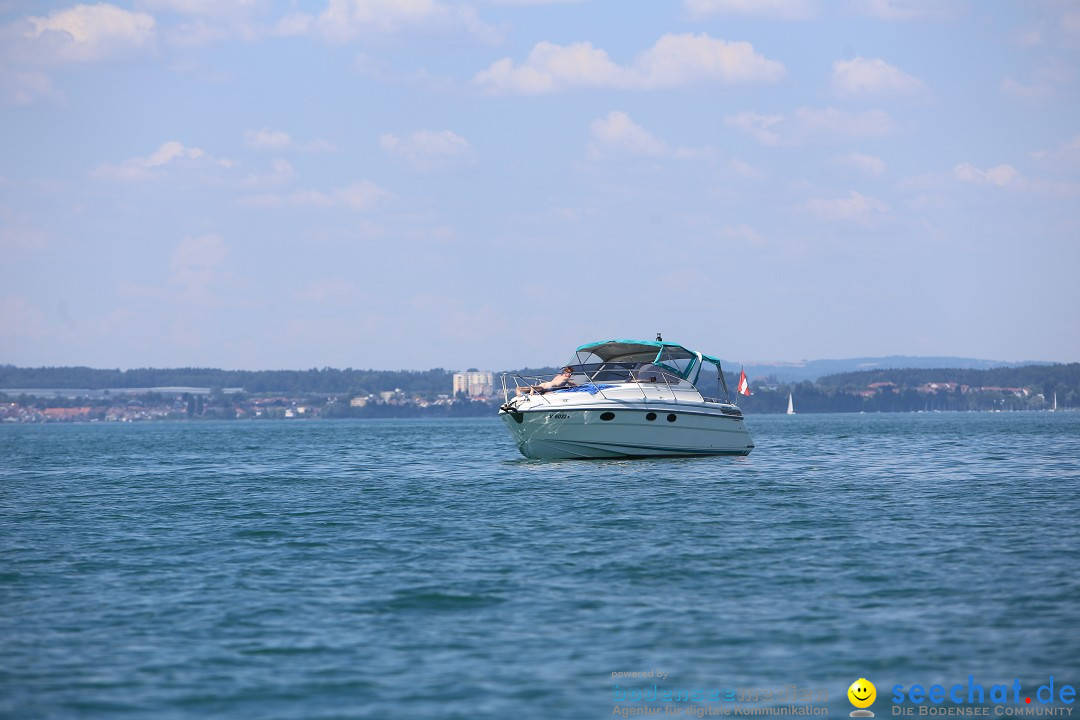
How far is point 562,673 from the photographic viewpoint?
1288cm

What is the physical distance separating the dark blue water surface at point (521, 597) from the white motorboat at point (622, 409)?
5.80 m

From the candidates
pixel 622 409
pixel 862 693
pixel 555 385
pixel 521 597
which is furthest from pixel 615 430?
pixel 862 693

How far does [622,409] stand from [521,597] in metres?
22.8

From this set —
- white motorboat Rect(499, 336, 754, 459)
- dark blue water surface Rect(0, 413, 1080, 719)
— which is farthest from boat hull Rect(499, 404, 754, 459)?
dark blue water surface Rect(0, 413, 1080, 719)

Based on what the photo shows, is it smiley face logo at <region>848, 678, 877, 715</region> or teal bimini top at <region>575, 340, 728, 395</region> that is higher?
teal bimini top at <region>575, 340, 728, 395</region>

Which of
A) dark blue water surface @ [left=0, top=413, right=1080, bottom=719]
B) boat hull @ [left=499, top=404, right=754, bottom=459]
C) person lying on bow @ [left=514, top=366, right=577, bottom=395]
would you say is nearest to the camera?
dark blue water surface @ [left=0, top=413, right=1080, bottom=719]

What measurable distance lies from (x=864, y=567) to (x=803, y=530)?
4.77 m

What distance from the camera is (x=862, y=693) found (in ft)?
39.2

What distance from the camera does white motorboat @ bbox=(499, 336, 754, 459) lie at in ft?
129

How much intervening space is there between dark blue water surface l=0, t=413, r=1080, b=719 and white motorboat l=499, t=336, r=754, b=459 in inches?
228

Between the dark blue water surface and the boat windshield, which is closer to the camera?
the dark blue water surface

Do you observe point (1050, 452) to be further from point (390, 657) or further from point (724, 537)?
point (390, 657)

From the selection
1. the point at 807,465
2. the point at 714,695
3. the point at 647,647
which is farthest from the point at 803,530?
the point at 807,465

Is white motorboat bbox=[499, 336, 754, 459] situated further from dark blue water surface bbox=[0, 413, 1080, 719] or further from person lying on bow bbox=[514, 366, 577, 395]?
dark blue water surface bbox=[0, 413, 1080, 719]
